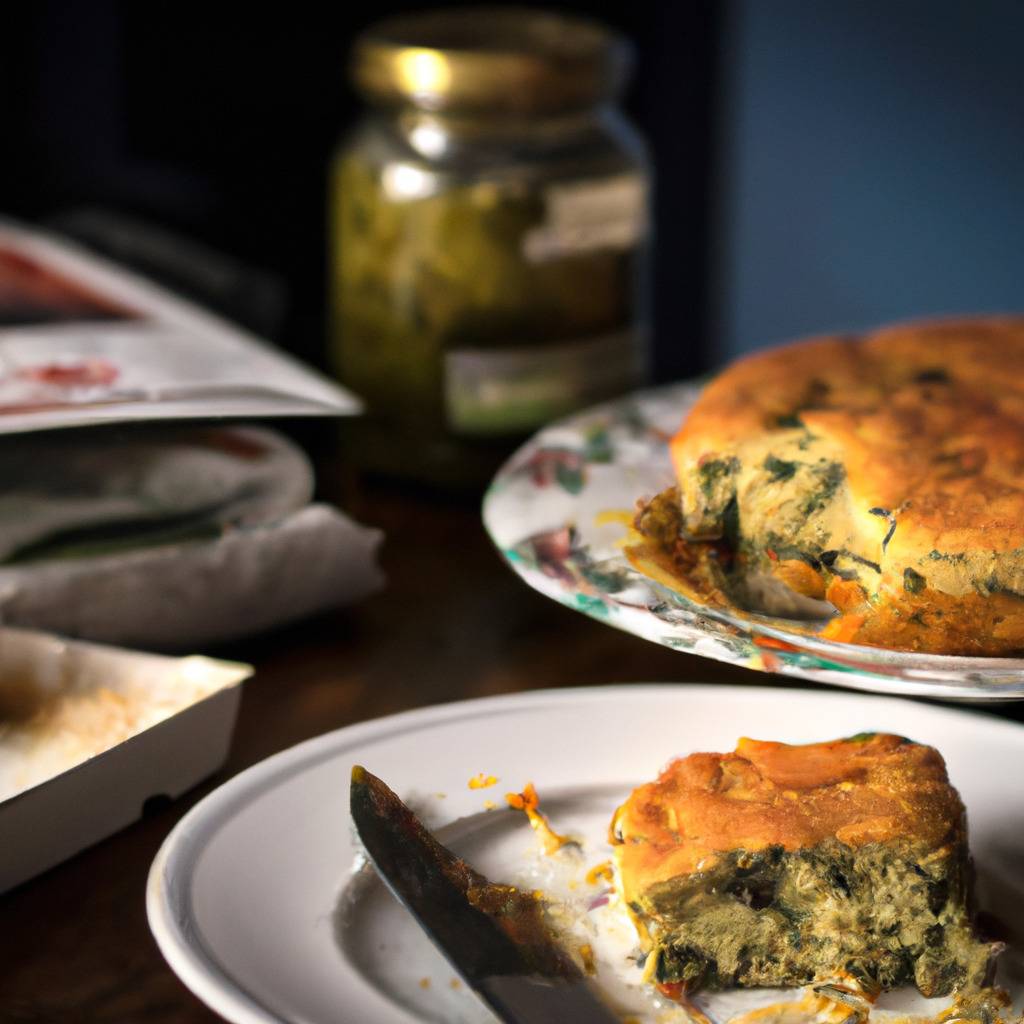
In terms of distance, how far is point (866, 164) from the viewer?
1.64 metres

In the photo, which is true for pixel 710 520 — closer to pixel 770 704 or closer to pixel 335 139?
pixel 770 704

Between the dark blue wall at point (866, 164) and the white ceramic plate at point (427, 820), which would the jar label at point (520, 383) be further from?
the dark blue wall at point (866, 164)

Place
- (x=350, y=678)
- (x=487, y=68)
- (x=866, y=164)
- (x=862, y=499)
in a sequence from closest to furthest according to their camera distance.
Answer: (x=862, y=499)
(x=350, y=678)
(x=487, y=68)
(x=866, y=164)

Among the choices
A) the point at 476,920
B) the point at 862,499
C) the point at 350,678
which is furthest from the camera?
the point at 350,678

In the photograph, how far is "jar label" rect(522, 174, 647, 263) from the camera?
0.97 metres

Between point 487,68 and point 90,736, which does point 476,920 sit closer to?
point 90,736

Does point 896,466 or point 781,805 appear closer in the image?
point 781,805

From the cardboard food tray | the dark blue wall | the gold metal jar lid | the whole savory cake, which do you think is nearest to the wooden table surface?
the cardboard food tray

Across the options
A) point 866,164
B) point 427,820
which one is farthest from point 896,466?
point 866,164

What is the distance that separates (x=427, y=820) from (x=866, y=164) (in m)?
1.23

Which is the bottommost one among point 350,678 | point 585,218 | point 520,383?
point 350,678

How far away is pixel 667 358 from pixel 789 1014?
1.38m

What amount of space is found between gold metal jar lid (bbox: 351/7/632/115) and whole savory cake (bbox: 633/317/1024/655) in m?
0.27

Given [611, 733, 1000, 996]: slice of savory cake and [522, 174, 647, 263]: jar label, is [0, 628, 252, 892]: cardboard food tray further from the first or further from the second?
[522, 174, 647, 263]: jar label
